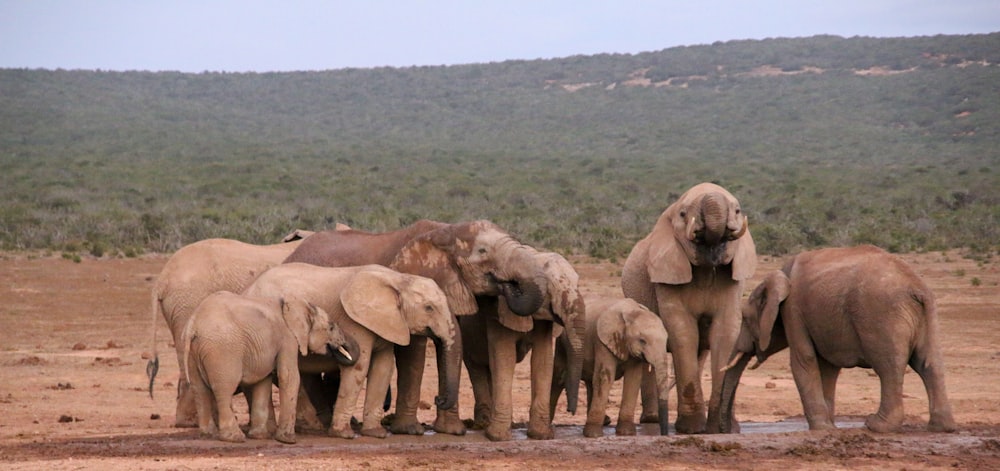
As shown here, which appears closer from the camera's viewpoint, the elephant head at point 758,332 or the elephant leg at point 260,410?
the elephant leg at point 260,410

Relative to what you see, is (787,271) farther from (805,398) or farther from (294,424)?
(294,424)

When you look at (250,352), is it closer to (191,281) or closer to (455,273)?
(455,273)

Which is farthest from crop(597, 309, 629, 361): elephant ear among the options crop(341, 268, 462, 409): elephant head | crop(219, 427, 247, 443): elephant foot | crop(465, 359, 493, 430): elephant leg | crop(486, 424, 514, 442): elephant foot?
crop(219, 427, 247, 443): elephant foot

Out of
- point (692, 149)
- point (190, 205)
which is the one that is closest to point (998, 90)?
point (692, 149)

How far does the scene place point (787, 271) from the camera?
12.2 m

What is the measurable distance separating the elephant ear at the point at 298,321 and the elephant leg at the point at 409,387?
1.06 m

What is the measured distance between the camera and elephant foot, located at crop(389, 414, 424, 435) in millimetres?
11445

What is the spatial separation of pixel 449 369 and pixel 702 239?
2255 mm

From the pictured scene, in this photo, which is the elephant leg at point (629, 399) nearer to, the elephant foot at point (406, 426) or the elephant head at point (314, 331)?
the elephant foot at point (406, 426)

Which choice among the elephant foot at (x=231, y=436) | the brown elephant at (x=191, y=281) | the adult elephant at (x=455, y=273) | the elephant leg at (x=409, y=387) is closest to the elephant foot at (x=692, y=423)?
the adult elephant at (x=455, y=273)

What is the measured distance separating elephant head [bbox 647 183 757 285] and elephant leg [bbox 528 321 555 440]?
1047 mm

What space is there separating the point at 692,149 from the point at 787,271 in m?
57.0

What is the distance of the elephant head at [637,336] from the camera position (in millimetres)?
11539

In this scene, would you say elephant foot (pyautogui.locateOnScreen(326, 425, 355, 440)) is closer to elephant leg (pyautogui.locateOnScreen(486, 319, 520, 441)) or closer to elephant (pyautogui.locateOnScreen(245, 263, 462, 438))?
elephant (pyautogui.locateOnScreen(245, 263, 462, 438))
